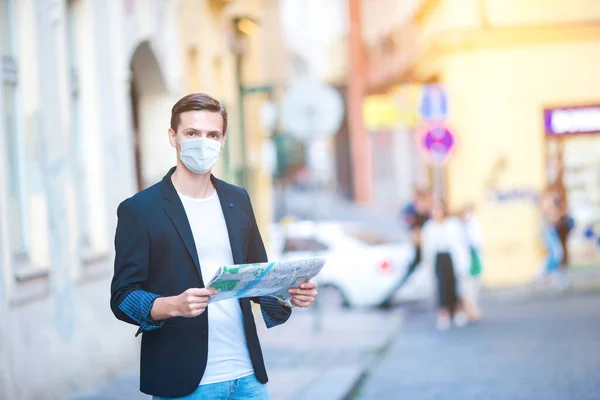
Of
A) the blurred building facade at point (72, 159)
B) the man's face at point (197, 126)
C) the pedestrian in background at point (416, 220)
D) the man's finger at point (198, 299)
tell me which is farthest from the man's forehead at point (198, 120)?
the pedestrian in background at point (416, 220)

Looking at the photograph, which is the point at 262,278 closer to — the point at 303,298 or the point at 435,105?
the point at 303,298

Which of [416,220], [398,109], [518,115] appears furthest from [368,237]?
[398,109]

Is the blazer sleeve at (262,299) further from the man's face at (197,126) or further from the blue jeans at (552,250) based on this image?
the blue jeans at (552,250)

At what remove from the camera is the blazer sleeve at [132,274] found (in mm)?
4434

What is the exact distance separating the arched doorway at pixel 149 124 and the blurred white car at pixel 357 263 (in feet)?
14.7

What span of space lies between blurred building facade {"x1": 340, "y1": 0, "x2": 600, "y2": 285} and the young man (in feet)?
66.9

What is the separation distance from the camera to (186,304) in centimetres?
425

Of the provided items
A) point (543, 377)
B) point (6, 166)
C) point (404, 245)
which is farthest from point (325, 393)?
point (404, 245)

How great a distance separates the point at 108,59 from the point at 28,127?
9.69 feet

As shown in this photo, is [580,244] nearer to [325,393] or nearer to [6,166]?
[325,393]

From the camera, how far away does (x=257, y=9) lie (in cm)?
2377

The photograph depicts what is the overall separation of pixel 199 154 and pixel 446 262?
1413 cm

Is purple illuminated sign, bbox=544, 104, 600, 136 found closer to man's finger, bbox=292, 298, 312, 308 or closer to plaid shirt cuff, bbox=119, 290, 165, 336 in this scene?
man's finger, bbox=292, 298, 312, 308

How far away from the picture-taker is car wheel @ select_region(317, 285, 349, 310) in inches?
829
